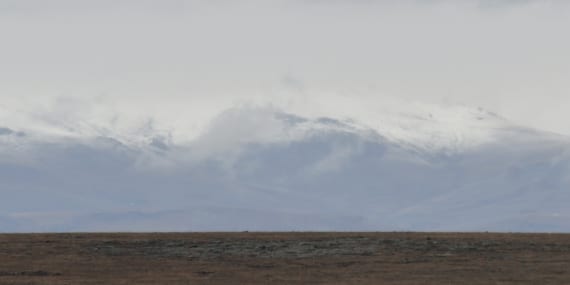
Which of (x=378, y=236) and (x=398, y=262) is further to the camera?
(x=378, y=236)

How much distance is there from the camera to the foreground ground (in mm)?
69438

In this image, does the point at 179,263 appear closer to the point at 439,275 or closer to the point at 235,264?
the point at 235,264

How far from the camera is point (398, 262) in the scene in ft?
249

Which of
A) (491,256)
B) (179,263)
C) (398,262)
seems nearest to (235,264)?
(179,263)

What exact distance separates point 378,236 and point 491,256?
10063 millimetres

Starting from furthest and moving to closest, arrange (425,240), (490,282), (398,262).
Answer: (425,240) → (398,262) → (490,282)

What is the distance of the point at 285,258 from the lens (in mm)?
78250

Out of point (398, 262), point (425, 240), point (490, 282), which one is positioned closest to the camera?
point (490, 282)

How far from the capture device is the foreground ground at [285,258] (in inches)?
2734

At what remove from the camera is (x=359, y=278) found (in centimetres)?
6931

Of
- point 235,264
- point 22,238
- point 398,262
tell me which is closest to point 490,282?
point 398,262

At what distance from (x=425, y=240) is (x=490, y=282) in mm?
17003

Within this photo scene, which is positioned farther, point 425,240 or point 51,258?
point 425,240

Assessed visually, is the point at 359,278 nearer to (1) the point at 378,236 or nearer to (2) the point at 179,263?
(2) the point at 179,263
